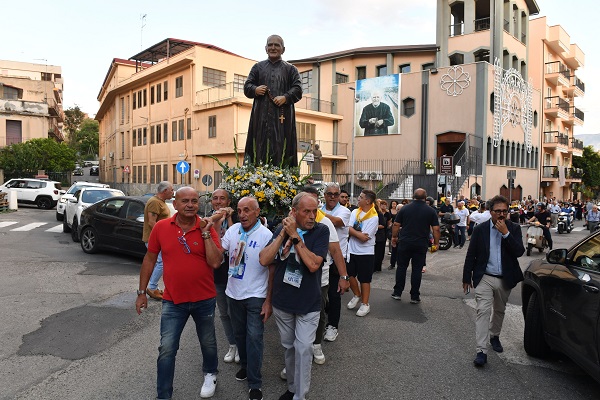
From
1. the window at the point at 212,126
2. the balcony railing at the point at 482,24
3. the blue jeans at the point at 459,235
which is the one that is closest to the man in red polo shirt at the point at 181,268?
the blue jeans at the point at 459,235

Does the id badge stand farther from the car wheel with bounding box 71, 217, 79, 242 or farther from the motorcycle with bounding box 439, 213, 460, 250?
the car wheel with bounding box 71, 217, 79, 242

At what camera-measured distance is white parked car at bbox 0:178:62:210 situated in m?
27.9

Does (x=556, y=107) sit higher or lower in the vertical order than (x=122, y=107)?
higher

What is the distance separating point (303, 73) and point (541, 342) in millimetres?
40347

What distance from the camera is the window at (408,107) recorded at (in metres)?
35.4

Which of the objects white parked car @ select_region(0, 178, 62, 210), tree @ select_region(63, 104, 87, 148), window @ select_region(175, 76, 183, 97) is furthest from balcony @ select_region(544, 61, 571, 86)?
tree @ select_region(63, 104, 87, 148)

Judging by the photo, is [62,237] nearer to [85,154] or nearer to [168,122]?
[168,122]

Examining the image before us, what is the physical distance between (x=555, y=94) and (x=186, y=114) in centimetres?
3828

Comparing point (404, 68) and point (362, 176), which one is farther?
point (404, 68)

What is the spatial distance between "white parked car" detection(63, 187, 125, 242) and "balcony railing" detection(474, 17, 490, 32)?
30.0 meters

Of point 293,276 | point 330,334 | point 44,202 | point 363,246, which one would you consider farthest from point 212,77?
point 293,276

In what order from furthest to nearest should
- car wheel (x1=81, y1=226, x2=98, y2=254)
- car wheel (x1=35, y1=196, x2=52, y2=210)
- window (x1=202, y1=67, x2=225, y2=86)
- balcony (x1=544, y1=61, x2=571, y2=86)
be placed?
balcony (x1=544, y1=61, x2=571, y2=86) → window (x1=202, y1=67, x2=225, y2=86) → car wheel (x1=35, y1=196, x2=52, y2=210) → car wheel (x1=81, y1=226, x2=98, y2=254)

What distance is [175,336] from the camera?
160 inches

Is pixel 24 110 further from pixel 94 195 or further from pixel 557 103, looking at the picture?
pixel 557 103
